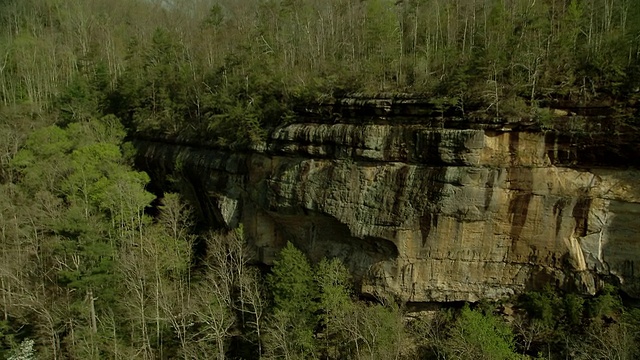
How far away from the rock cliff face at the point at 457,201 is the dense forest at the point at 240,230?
39.3 inches

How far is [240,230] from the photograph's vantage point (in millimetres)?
22250

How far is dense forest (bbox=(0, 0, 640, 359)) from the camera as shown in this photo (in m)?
17.8

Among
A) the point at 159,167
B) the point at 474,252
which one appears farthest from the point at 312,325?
the point at 159,167

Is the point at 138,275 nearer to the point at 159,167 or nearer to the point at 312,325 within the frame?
the point at 312,325

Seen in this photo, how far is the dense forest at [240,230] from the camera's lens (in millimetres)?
17844

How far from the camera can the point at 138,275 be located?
65.0ft

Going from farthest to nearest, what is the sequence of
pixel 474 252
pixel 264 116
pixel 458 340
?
pixel 264 116 < pixel 474 252 < pixel 458 340

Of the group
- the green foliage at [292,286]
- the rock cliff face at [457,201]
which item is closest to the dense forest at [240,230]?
the green foliage at [292,286]

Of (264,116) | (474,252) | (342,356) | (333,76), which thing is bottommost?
(342,356)

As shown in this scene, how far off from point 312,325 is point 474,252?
7.30 metres

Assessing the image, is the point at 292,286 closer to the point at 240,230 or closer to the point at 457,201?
the point at 240,230

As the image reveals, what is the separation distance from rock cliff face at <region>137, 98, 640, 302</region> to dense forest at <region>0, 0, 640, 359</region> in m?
1.00

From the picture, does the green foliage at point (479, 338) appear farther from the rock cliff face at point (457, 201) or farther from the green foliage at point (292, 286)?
the green foliage at point (292, 286)

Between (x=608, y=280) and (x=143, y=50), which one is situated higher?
(x=143, y=50)
